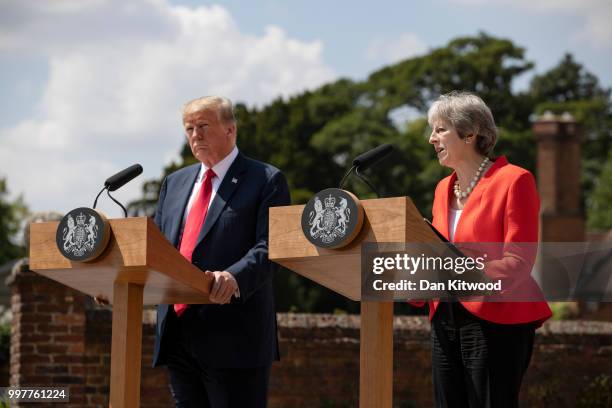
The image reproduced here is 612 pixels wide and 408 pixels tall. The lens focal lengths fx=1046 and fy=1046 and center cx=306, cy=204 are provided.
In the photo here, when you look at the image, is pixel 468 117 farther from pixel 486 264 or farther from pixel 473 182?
pixel 486 264

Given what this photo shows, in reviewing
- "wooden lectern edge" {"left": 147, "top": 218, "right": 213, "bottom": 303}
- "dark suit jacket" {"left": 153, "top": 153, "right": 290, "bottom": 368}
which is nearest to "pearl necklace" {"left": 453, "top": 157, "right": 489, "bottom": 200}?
"dark suit jacket" {"left": 153, "top": 153, "right": 290, "bottom": 368}

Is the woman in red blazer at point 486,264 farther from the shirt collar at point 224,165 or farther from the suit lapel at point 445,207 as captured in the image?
the shirt collar at point 224,165

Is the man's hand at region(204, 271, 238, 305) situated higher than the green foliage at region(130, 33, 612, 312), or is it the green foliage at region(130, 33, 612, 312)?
the green foliage at region(130, 33, 612, 312)

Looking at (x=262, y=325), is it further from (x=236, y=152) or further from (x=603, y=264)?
(x=603, y=264)

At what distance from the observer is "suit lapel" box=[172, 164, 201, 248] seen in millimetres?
5117

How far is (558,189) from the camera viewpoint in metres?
43.3

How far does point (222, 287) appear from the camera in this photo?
4.55 m

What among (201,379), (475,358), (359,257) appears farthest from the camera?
(201,379)

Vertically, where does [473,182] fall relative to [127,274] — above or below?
above

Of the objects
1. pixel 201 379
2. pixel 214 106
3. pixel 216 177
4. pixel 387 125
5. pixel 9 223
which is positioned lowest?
pixel 201 379

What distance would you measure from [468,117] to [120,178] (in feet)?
5.18

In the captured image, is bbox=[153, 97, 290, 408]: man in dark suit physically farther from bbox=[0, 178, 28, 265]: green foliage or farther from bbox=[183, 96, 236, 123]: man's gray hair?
bbox=[0, 178, 28, 265]: green foliage

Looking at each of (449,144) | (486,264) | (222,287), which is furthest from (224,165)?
(486,264)

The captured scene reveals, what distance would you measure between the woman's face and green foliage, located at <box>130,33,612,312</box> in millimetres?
31870
